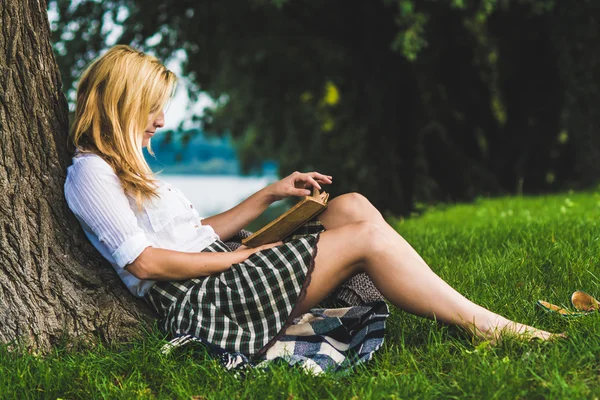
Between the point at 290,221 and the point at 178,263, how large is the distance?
0.55 meters

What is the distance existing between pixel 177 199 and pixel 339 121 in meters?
10.5

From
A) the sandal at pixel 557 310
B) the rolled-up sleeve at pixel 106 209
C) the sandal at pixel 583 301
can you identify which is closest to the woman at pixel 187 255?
the rolled-up sleeve at pixel 106 209

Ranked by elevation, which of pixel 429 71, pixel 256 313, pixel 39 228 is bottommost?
pixel 256 313

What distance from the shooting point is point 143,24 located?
30.8ft

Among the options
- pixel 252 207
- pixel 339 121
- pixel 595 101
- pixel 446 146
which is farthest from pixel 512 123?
pixel 252 207

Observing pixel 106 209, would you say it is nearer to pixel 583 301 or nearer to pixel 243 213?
pixel 243 213

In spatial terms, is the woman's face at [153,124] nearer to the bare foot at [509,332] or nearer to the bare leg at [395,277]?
the bare leg at [395,277]

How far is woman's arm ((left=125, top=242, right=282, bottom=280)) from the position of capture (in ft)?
9.37

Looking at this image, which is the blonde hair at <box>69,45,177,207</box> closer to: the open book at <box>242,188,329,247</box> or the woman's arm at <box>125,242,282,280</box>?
the woman's arm at <box>125,242,282,280</box>

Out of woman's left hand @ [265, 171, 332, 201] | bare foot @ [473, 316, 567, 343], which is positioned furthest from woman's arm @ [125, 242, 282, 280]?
bare foot @ [473, 316, 567, 343]

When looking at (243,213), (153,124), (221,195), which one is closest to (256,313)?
(243,213)

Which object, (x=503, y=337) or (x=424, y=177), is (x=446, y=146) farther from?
(x=503, y=337)

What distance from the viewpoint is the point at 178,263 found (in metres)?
2.91

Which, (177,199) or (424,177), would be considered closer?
(177,199)
